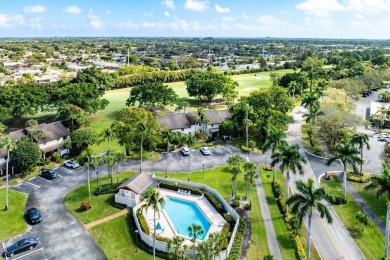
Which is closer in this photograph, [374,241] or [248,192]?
[374,241]

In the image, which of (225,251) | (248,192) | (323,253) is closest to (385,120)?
(248,192)

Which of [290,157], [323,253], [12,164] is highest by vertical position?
[290,157]

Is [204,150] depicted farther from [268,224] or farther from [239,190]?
[268,224]

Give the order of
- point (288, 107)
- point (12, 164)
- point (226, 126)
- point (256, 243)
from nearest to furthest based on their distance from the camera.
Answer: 1. point (256, 243)
2. point (12, 164)
3. point (226, 126)
4. point (288, 107)

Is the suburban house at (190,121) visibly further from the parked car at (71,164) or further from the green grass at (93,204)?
the green grass at (93,204)

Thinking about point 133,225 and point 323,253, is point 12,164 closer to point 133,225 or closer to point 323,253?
point 133,225

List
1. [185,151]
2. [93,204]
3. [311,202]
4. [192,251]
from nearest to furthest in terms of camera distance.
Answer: [311,202] → [192,251] → [93,204] → [185,151]

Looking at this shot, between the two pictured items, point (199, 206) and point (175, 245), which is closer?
point (175, 245)

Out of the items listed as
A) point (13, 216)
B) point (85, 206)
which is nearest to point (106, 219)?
point (85, 206)
